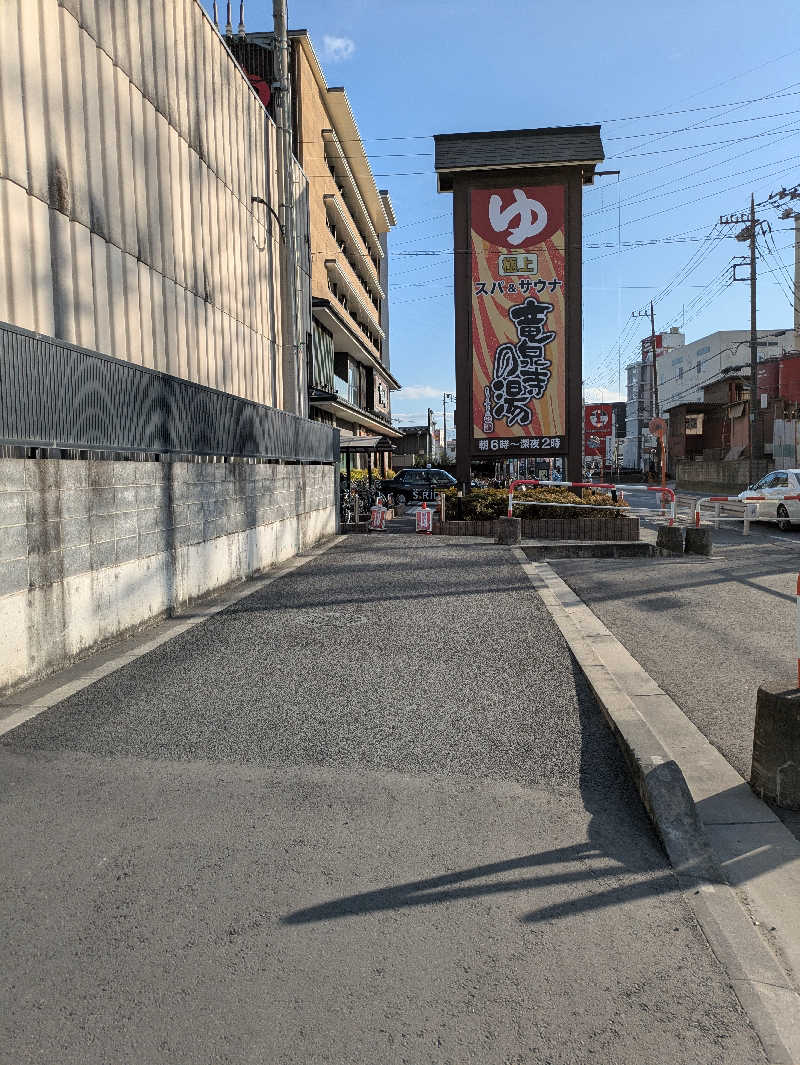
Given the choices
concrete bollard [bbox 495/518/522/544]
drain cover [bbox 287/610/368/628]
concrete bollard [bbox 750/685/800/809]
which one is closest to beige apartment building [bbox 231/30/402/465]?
concrete bollard [bbox 495/518/522/544]

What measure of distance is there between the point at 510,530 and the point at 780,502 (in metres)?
9.93

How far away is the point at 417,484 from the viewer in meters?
36.7

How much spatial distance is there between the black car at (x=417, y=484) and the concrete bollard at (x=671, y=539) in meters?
20.2

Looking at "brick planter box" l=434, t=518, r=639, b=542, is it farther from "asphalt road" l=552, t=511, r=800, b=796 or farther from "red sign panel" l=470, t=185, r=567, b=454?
"red sign panel" l=470, t=185, r=567, b=454

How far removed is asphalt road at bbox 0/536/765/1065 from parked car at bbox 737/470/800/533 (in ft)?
60.2

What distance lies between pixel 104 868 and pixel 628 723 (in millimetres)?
3050

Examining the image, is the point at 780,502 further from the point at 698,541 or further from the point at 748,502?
the point at 698,541

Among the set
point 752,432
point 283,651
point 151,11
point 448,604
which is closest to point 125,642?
point 283,651

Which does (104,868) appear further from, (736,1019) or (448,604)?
(448,604)

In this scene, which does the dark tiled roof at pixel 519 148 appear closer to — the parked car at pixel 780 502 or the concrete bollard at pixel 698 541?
the parked car at pixel 780 502

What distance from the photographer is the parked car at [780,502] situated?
72.0 feet

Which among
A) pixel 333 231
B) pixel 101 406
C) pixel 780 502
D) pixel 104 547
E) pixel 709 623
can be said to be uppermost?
pixel 333 231

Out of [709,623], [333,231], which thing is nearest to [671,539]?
[709,623]

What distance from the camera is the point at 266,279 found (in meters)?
19.4
